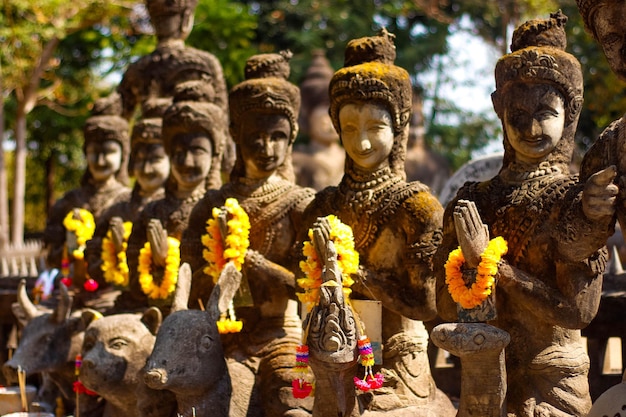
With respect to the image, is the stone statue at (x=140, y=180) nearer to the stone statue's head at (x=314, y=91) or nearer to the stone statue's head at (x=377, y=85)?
the stone statue's head at (x=377, y=85)

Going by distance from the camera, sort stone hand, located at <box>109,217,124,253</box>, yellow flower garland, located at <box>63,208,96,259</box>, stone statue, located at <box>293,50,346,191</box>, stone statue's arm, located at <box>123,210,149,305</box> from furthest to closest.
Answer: stone statue, located at <box>293,50,346,191</box>
yellow flower garland, located at <box>63,208,96,259</box>
stone hand, located at <box>109,217,124,253</box>
stone statue's arm, located at <box>123,210,149,305</box>

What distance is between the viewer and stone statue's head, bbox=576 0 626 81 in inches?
179

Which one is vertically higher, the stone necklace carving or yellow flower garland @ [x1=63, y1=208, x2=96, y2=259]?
yellow flower garland @ [x1=63, y1=208, x2=96, y2=259]

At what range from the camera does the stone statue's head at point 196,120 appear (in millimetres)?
7855

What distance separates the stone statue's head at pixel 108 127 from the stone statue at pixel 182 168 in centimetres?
248

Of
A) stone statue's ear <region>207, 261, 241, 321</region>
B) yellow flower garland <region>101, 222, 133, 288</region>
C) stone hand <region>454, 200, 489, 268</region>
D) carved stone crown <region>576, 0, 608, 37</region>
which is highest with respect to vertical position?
carved stone crown <region>576, 0, 608, 37</region>

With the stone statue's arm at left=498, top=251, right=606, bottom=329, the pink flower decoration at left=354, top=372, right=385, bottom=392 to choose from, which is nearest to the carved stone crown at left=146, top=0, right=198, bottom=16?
the pink flower decoration at left=354, top=372, right=385, bottom=392

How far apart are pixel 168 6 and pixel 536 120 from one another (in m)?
5.88

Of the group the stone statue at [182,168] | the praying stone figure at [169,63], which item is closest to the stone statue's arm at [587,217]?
the stone statue at [182,168]

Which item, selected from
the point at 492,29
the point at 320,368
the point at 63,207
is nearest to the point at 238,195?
the point at 320,368

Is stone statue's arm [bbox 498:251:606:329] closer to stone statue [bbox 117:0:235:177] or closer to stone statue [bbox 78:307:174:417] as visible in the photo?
stone statue [bbox 78:307:174:417]

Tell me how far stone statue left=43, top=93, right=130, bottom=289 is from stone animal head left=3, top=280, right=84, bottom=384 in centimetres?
265

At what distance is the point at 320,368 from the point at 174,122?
10.4 ft

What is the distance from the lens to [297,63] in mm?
23078
